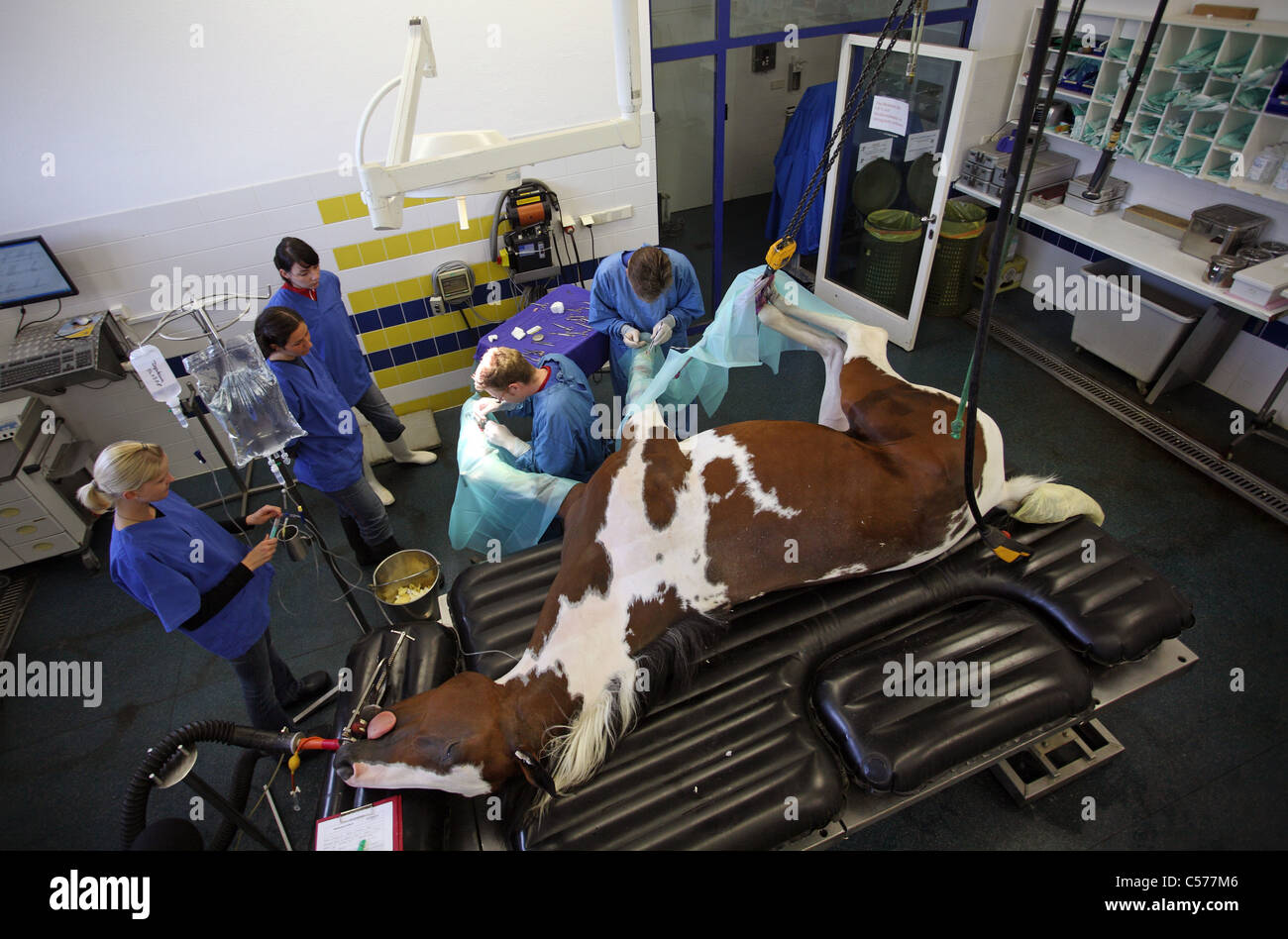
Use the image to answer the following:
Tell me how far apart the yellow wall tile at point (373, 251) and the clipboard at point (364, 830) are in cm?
328

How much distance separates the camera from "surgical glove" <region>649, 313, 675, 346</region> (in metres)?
3.55

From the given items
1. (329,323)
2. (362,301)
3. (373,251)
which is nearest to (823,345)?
(329,323)

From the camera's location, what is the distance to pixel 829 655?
2393 millimetres

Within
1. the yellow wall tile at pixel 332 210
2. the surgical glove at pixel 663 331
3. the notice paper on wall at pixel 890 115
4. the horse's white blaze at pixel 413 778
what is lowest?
the horse's white blaze at pixel 413 778

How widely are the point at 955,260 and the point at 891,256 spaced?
1.71 feet

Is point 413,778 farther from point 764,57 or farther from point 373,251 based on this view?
point 764,57

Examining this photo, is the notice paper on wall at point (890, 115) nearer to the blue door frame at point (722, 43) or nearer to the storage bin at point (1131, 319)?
the blue door frame at point (722, 43)

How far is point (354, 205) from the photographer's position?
3.96 metres

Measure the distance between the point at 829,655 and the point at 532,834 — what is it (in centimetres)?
114

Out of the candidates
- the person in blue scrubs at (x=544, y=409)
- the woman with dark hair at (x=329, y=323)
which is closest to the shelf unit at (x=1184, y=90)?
the person in blue scrubs at (x=544, y=409)

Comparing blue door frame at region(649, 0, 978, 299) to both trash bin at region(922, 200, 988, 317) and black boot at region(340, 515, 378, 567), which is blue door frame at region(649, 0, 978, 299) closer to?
trash bin at region(922, 200, 988, 317)

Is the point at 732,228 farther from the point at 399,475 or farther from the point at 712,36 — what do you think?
the point at 399,475

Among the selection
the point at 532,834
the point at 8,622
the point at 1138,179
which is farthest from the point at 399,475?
the point at 1138,179

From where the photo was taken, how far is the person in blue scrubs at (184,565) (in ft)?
7.32
